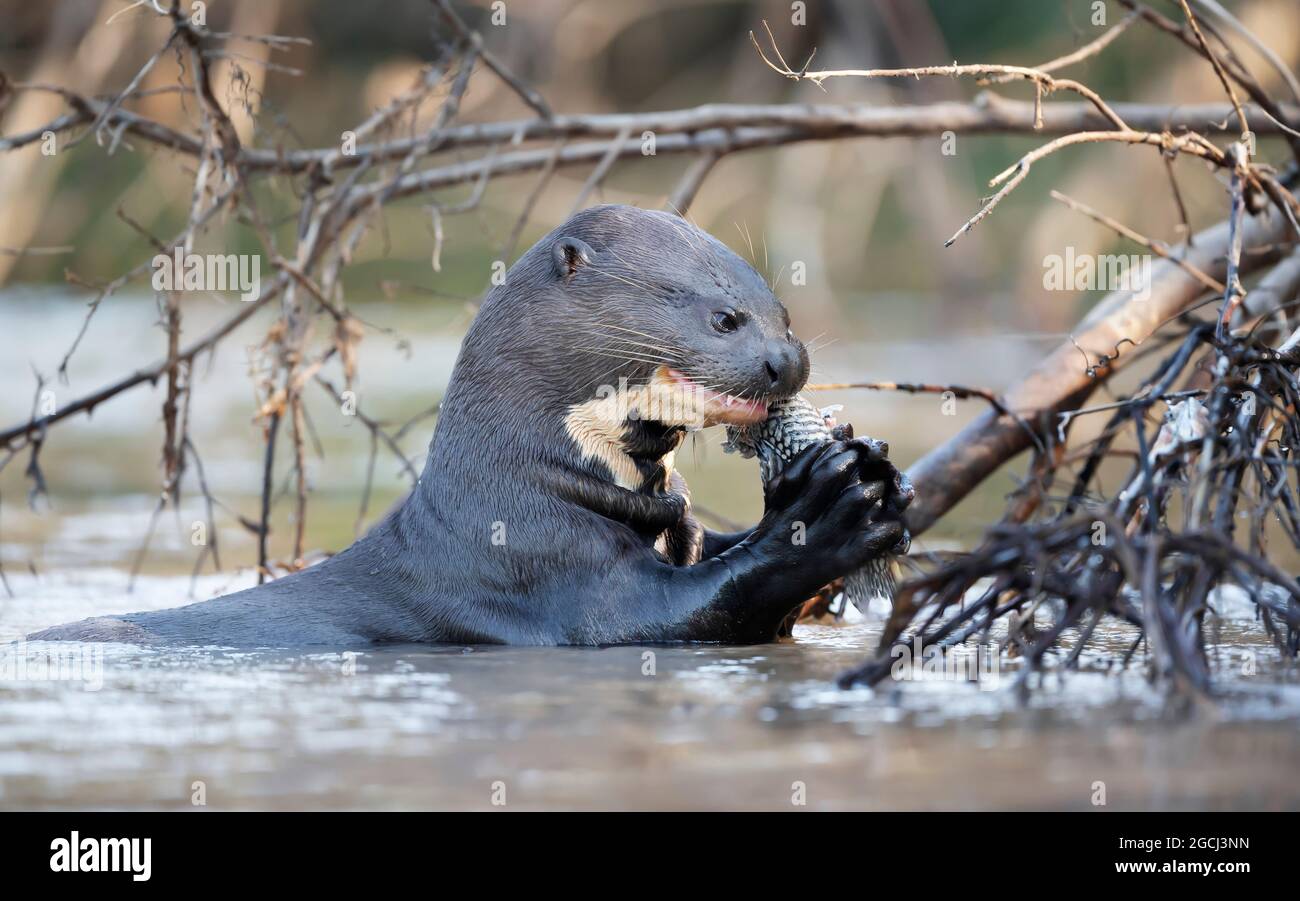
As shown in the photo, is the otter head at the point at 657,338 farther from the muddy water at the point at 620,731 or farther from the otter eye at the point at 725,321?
the muddy water at the point at 620,731

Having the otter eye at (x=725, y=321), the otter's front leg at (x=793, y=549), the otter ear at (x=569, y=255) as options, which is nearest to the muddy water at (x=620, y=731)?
the otter's front leg at (x=793, y=549)

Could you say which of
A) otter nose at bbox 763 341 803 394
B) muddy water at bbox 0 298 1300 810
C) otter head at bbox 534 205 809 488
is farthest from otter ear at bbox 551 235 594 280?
muddy water at bbox 0 298 1300 810

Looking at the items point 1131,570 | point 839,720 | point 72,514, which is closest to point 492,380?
point 839,720

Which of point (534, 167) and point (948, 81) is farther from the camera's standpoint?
point (948, 81)

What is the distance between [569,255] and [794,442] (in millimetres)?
573

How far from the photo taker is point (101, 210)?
14.4 metres

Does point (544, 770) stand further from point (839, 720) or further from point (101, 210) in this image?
point (101, 210)

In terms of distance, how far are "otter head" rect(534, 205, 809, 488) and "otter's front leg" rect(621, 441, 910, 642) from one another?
0.60ft

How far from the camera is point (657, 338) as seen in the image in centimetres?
316

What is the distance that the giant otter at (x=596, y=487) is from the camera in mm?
3090

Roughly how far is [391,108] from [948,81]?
8.92 metres

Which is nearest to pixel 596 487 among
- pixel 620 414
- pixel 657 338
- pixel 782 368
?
pixel 620 414

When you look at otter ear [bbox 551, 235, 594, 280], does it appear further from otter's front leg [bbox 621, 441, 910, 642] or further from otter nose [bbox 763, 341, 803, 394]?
otter's front leg [bbox 621, 441, 910, 642]

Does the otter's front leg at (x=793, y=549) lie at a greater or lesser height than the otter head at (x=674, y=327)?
lesser
